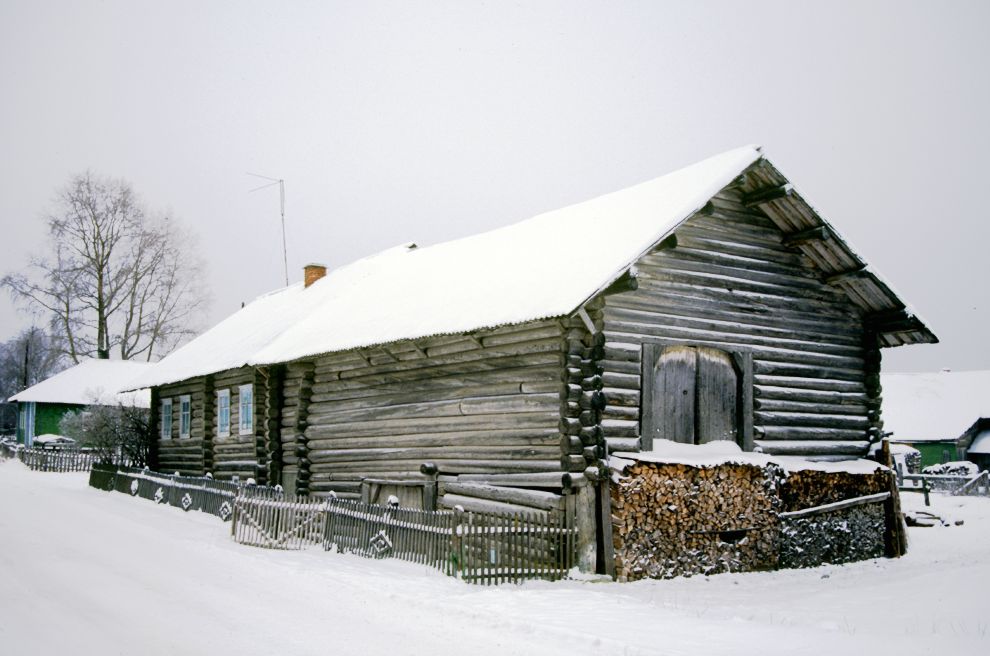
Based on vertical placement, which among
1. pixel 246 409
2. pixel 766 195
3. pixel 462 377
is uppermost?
pixel 766 195

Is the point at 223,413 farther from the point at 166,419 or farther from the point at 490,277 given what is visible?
the point at 490,277

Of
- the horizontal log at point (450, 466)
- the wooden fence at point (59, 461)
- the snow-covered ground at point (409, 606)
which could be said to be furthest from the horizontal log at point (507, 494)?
the wooden fence at point (59, 461)

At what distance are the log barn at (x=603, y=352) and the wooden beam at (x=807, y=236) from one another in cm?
4

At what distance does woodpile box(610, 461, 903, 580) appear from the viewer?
42.4 feet

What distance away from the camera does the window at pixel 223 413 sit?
84.3ft

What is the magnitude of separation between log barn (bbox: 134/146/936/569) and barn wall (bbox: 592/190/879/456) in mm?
35

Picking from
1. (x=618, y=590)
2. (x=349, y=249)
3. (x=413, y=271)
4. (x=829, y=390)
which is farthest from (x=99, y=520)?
(x=349, y=249)

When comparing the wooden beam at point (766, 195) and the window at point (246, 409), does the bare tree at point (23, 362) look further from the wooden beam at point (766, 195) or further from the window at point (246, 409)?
the wooden beam at point (766, 195)

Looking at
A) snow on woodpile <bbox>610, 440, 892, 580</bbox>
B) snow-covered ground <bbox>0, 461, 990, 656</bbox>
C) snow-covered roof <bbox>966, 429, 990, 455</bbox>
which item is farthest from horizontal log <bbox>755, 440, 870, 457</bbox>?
snow-covered roof <bbox>966, 429, 990, 455</bbox>

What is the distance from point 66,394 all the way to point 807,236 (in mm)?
46343

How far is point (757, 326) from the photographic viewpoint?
15.6 meters

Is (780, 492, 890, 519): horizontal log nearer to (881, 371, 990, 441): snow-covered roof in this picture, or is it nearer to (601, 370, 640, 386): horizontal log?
(601, 370, 640, 386): horizontal log

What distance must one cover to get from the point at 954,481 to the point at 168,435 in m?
31.3

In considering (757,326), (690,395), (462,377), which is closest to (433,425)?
(462,377)
